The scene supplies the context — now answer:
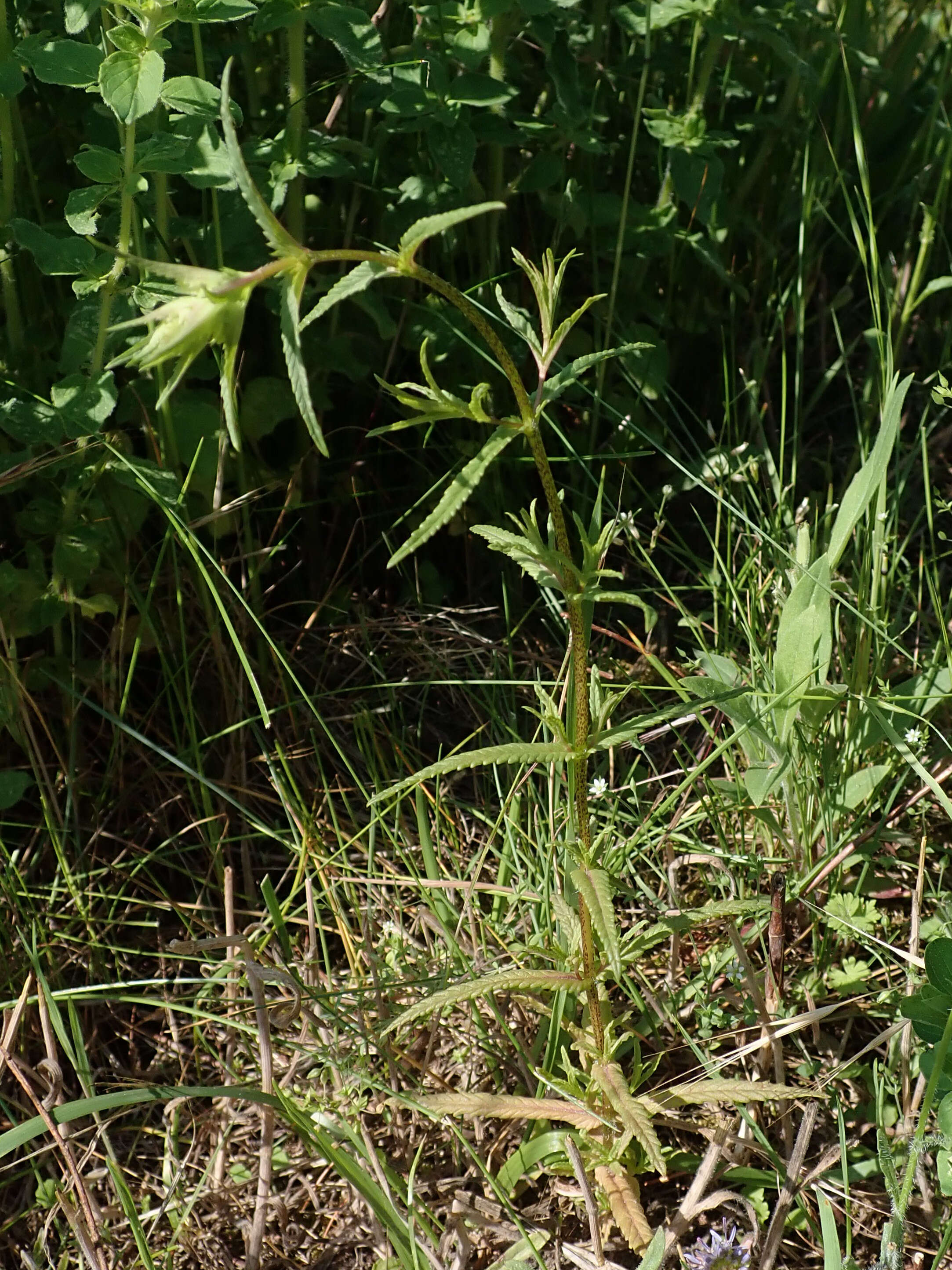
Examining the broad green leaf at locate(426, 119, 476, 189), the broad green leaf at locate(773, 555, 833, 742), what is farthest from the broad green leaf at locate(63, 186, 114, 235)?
the broad green leaf at locate(773, 555, 833, 742)

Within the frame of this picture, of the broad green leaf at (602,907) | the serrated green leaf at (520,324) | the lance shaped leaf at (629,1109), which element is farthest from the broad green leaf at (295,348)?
the lance shaped leaf at (629,1109)

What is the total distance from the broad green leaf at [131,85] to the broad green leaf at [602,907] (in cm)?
104

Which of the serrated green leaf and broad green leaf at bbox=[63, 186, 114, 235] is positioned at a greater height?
the serrated green leaf

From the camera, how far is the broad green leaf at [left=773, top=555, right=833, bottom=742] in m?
1.55

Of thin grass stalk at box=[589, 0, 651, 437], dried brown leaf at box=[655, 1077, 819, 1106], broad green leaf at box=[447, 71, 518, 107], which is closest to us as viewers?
dried brown leaf at box=[655, 1077, 819, 1106]

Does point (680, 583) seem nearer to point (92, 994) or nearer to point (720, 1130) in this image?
point (720, 1130)

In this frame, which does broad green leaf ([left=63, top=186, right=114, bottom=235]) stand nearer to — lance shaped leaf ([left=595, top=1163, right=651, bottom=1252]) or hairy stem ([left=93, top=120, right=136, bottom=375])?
hairy stem ([left=93, top=120, right=136, bottom=375])

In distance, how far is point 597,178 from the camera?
2250mm

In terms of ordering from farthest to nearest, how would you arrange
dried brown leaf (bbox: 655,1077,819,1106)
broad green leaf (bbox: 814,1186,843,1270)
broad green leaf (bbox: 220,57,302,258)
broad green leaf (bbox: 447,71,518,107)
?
broad green leaf (bbox: 447,71,518,107), dried brown leaf (bbox: 655,1077,819,1106), broad green leaf (bbox: 814,1186,843,1270), broad green leaf (bbox: 220,57,302,258)

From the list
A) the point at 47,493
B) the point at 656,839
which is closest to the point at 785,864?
the point at 656,839

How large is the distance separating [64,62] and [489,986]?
1264 mm

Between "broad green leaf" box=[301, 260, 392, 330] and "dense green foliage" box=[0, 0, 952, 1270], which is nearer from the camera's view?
"broad green leaf" box=[301, 260, 392, 330]

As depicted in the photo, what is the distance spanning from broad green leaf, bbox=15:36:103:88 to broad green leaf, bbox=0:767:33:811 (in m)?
0.94

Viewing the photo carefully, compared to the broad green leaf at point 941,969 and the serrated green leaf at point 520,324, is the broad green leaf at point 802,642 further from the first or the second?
the serrated green leaf at point 520,324
